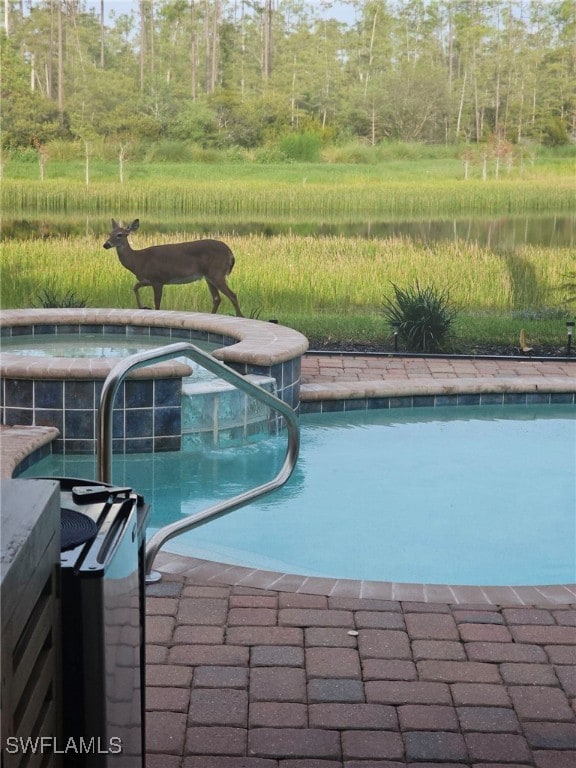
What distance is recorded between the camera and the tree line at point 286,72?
13.3 metres

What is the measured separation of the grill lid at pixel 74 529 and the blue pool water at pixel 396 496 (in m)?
2.95

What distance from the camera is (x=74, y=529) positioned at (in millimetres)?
1578

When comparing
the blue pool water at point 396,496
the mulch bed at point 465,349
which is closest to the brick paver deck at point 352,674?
the blue pool water at point 396,496

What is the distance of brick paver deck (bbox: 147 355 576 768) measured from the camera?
2596 mm

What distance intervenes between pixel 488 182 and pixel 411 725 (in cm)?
1168

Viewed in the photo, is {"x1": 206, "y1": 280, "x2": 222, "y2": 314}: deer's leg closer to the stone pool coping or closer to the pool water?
the stone pool coping

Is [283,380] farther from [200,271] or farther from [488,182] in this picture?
[488,182]

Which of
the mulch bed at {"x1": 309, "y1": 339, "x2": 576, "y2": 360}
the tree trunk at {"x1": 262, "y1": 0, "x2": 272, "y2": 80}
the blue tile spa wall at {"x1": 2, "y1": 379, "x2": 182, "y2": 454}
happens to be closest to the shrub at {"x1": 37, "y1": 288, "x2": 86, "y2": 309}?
the mulch bed at {"x1": 309, "y1": 339, "x2": 576, "y2": 360}

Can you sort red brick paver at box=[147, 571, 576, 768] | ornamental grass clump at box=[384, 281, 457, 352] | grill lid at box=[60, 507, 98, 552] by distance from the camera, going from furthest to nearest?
ornamental grass clump at box=[384, 281, 457, 352] → red brick paver at box=[147, 571, 576, 768] → grill lid at box=[60, 507, 98, 552]

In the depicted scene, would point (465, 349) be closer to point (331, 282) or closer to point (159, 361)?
point (331, 282)

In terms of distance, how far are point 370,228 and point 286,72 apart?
7.94ft

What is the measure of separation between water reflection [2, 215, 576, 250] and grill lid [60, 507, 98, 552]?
36.6 feet

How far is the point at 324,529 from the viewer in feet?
16.6

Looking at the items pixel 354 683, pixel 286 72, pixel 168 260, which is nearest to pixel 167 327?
pixel 168 260
